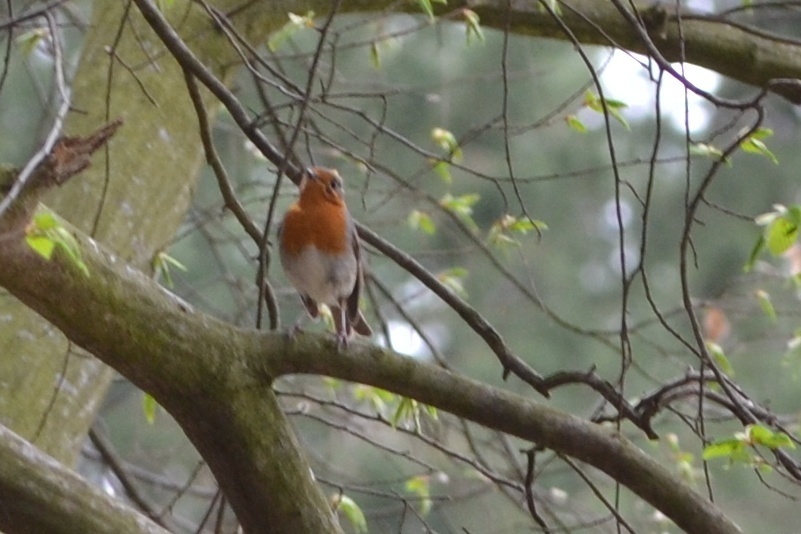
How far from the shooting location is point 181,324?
2131mm

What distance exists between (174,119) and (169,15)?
0.98 ft

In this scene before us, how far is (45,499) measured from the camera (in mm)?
1901

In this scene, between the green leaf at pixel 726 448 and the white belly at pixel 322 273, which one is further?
the white belly at pixel 322 273

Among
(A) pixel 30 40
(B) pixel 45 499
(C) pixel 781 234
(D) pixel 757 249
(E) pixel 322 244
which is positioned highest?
(E) pixel 322 244

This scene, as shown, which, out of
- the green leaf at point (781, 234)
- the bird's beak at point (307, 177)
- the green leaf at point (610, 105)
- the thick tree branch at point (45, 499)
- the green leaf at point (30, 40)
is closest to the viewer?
the thick tree branch at point (45, 499)

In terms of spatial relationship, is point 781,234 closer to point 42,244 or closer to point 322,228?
point 42,244

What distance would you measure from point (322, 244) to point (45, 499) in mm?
1397

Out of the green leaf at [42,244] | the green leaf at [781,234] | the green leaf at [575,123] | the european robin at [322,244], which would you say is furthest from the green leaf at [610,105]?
the green leaf at [42,244]

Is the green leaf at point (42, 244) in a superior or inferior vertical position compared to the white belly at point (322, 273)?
inferior

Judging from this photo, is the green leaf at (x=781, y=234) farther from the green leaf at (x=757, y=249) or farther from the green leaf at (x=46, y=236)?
the green leaf at (x=46, y=236)

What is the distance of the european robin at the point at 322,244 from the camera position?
318 cm

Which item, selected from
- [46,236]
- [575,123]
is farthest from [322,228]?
[46,236]

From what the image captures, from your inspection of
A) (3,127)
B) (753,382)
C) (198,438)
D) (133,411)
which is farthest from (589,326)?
(198,438)

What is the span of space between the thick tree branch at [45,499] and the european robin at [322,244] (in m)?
1.25
